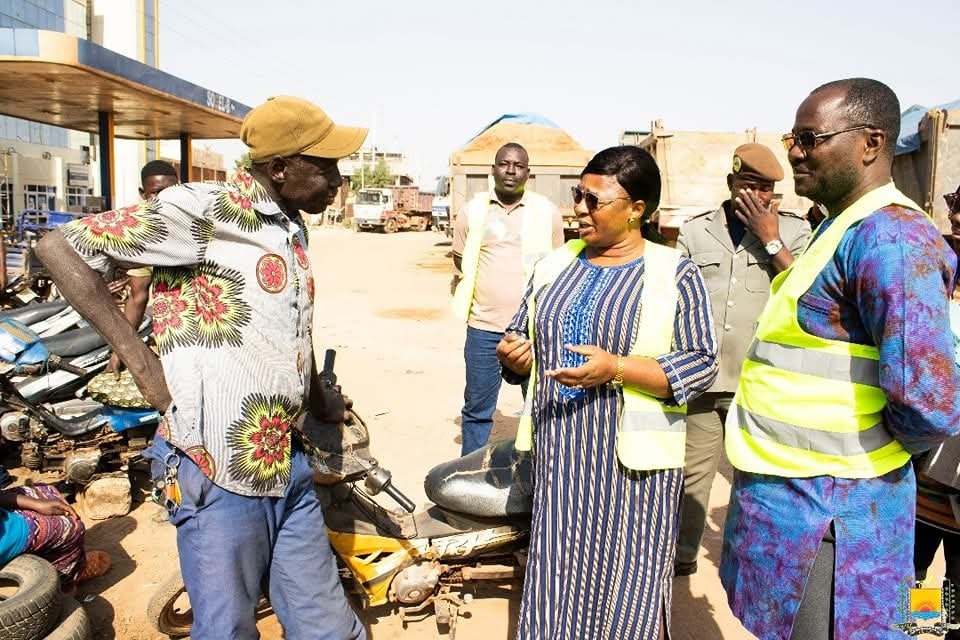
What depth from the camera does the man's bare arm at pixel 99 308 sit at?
1.80 meters

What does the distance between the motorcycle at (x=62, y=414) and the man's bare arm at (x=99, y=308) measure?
265 cm

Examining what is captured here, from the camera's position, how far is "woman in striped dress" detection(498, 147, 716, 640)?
229 cm

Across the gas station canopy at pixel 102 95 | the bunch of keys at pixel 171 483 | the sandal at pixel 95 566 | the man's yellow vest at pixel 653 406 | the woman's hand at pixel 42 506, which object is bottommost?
the sandal at pixel 95 566

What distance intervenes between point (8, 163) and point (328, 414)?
26581mm

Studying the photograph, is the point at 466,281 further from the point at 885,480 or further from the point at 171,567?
the point at 885,480

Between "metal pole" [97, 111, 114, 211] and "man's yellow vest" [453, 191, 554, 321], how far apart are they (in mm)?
12136

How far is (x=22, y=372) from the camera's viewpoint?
170 inches

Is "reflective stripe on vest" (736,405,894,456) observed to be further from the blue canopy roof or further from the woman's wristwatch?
the blue canopy roof

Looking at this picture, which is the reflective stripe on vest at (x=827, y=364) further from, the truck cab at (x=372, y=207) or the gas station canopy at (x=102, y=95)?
the truck cab at (x=372, y=207)

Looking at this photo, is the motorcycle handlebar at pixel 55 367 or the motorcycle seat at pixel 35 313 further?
the motorcycle seat at pixel 35 313

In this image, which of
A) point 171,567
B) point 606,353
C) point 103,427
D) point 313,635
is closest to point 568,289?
point 606,353

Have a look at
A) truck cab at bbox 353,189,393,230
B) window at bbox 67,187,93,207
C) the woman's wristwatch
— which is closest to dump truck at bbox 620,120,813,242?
the woman's wristwatch

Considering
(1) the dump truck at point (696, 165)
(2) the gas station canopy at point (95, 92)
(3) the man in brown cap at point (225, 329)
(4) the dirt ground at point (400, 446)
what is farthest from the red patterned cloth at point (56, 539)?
(2) the gas station canopy at point (95, 92)

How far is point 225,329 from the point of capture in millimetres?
1950
